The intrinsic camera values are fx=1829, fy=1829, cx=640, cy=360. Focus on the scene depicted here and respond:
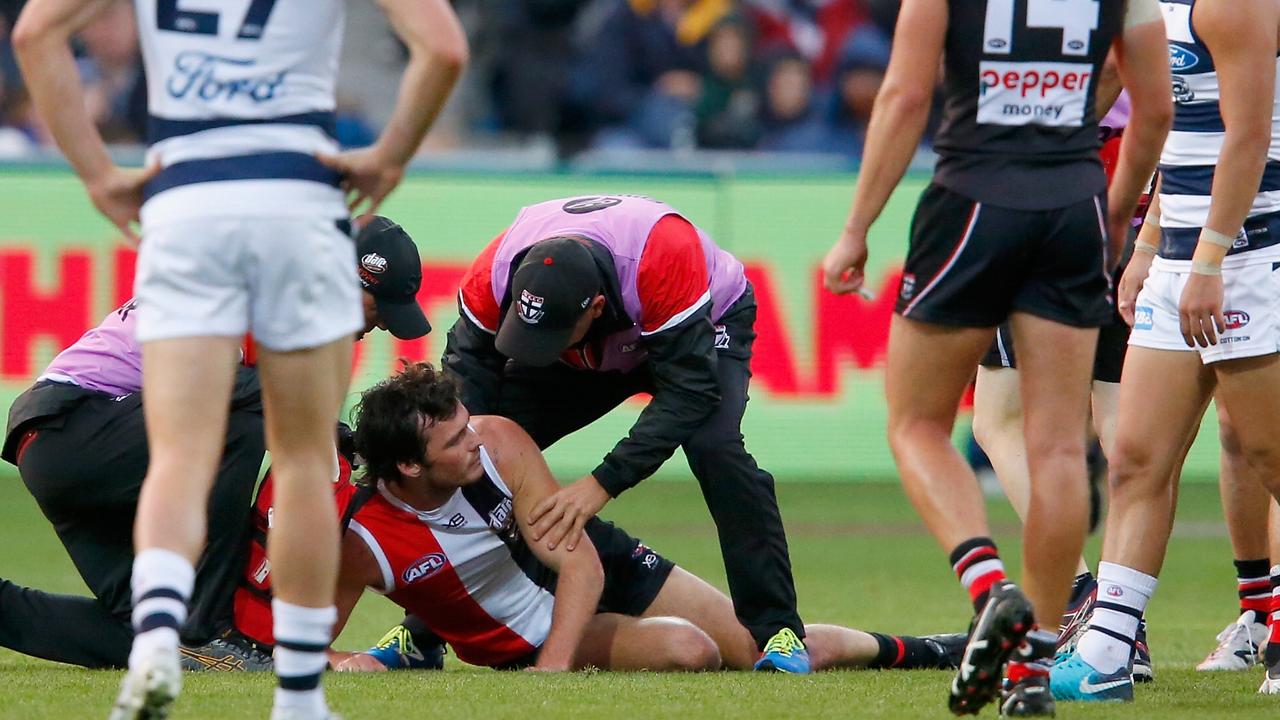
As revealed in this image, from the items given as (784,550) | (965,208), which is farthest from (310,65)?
(784,550)

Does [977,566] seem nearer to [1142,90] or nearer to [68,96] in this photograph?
[1142,90]

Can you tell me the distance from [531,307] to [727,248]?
252 inches

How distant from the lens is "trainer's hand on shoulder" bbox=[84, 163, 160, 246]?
12.7 feet

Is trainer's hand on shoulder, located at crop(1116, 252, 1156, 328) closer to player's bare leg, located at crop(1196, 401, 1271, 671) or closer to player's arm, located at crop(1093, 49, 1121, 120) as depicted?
player's arm, located at crop(1093, 49, 1121, 120)

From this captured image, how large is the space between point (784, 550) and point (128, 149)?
26.4ft

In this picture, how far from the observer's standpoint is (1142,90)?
4410 mm

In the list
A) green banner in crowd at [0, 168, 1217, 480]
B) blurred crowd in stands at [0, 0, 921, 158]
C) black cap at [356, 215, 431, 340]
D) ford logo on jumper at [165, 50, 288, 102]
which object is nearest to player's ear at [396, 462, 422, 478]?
black cap at [356, 215, 431, 340]

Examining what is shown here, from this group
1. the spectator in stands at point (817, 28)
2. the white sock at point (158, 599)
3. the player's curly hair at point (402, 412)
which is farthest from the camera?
the spectator in stands at point (817, 28)

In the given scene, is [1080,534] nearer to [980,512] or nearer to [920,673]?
[980,512]

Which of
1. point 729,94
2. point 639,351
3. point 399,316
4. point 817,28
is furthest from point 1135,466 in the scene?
point 817,28

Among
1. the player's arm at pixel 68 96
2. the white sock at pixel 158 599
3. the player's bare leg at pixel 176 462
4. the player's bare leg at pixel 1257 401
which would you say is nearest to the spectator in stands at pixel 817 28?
the player's bare leg at pixel 1257 401

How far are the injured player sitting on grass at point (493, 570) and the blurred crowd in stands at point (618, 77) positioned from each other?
27.1ft

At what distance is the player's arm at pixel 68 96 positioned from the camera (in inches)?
147

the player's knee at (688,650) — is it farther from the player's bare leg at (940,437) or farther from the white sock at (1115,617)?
the player's bare leg at (940,437)
